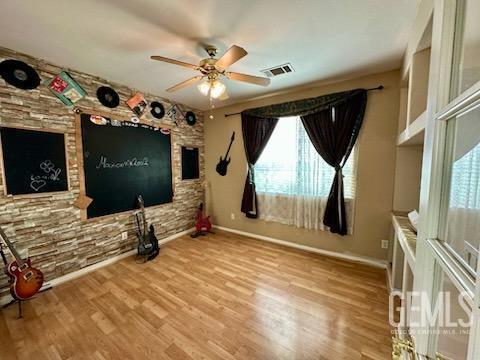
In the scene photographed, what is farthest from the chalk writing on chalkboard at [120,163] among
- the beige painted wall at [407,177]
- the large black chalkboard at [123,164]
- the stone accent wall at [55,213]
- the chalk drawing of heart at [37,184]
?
the beige painted wall at [407,177]

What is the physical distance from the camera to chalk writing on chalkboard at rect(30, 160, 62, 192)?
2039 millimetres

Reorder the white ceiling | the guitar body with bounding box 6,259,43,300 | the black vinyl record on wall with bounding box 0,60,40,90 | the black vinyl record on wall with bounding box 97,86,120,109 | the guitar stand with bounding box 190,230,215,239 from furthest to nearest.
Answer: the guitar stand with bounding box 190,230,215,239
the black vinyl record on wall with bounding box 97,86,120,109
the black vinyl record on wall with bounding box 0,60,40,90
the guitar body with bounding box 6,259,43,300
the white ceiling

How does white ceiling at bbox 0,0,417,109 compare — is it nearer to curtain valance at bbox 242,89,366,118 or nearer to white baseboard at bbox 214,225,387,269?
curtain valance at bbox 242,89,366,118

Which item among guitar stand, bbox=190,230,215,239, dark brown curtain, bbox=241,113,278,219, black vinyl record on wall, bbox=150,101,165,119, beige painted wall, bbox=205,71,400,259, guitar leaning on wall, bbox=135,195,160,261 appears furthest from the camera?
guitar stand, bbox=190,230,215,239

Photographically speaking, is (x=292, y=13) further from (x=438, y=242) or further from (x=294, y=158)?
(x=294, y=158)

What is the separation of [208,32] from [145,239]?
Result: 2.76 meters

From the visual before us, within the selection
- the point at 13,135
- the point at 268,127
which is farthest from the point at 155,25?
the point at 268,127

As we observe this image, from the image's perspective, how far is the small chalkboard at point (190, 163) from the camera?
147 inches

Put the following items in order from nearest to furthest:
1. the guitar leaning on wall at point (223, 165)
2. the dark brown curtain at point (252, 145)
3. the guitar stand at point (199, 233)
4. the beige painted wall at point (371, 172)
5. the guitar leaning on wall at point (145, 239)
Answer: the beige painted wall at point (371, 172) < the guitar leaning on wall at point (145, 239) < the dark brown curtain at point (252, 145) < the guitar stand at point (199, 233) < the guitar leaning on wall at point (223, 165)

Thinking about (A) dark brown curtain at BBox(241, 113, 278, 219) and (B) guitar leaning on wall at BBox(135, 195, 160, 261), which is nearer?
(B) guitar leaning on wall at BBox(135, 195, 160, 261)

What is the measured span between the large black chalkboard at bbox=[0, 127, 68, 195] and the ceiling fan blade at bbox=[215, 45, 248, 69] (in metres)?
2.06

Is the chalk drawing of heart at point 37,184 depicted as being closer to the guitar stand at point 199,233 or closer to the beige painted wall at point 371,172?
the guitar stand at point 199,233

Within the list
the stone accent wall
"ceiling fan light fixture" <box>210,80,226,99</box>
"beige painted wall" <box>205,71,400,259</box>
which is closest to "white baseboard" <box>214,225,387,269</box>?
"beige painted wall" <box>205,71,400,259</box>

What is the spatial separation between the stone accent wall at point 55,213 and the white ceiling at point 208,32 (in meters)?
0.38
